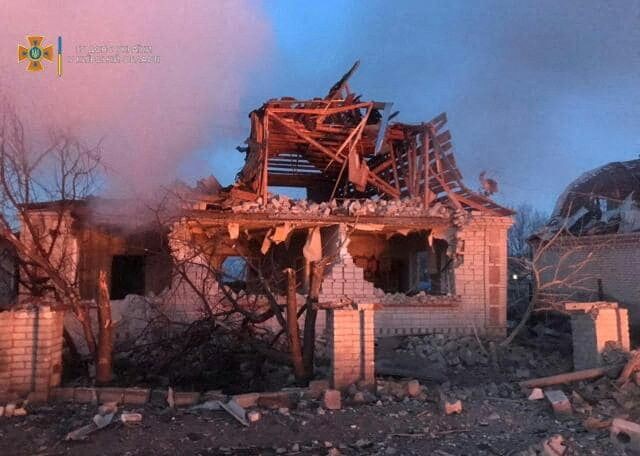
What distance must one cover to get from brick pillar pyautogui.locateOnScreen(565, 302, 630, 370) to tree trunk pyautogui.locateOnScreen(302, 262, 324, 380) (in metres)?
4.72

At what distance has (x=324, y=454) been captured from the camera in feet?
21.5

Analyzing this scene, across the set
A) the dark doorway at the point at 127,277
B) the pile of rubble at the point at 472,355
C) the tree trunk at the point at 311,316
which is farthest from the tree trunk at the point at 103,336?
the dark doorway at the point at 127,277

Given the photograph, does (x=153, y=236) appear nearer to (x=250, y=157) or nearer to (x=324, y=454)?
(x=250, y=157)

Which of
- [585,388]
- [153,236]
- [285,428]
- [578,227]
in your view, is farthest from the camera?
[578,227]

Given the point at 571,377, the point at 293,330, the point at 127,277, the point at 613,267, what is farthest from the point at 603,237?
the point at 127,277

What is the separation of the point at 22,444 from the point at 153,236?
380 inches

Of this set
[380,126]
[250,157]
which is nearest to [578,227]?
[380,126]

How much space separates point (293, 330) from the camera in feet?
30.1

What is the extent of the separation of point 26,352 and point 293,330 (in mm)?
3721

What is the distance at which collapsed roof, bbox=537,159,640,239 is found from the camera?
19.9m

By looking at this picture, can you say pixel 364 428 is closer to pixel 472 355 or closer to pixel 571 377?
pixel 571 377

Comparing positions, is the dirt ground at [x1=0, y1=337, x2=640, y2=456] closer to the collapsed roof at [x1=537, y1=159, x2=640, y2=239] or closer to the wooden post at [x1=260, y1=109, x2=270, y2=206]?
the wooden post at [x1=260, y1=109, x2=270, y2=206]

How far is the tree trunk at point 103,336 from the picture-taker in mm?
8945

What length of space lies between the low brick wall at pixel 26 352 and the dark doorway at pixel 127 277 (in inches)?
417
